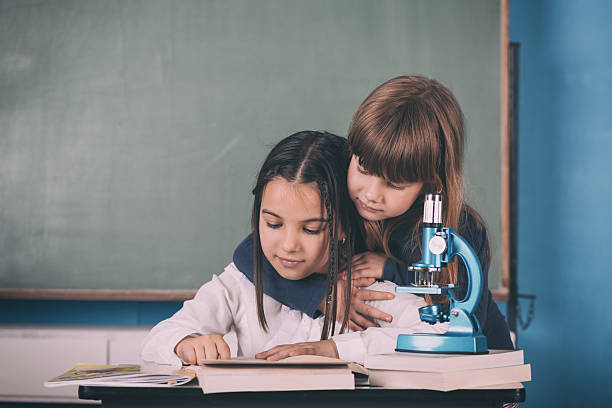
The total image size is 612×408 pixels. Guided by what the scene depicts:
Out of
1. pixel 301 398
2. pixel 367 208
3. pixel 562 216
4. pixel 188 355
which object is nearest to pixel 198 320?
pixel 188 355

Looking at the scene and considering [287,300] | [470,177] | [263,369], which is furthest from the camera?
[470,177]

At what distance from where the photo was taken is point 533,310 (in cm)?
219

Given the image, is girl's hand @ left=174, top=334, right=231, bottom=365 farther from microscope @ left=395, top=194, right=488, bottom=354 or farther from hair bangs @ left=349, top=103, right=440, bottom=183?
hair bangs @ left=349, top=103, right=440, bottom=183

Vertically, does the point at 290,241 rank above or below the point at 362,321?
above

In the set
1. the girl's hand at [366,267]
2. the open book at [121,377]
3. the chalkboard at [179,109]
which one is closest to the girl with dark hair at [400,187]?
the girl's hand at [366,267]

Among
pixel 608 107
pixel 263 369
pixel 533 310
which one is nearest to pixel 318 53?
pixel 608 107

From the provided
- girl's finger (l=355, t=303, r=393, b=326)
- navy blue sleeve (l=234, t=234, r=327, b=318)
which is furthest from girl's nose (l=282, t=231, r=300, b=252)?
girl's finger (l=355, t=303, r=393, b=326)

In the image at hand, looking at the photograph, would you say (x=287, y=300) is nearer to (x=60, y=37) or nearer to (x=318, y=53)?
(x=318, y=53)

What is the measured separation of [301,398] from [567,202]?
1.65m

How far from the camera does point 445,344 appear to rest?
909 mm

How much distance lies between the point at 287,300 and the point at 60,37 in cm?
143

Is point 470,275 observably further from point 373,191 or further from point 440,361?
point 373,191

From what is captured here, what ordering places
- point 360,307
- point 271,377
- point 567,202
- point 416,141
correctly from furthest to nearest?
point 567,202
point 360,307
point 416,141
point 271,377

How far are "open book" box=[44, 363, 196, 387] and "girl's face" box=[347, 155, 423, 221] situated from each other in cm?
55
